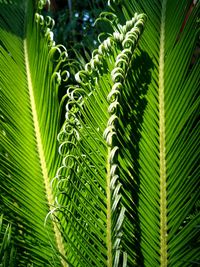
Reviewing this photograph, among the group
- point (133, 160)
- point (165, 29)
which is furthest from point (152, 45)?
point (133, 160)

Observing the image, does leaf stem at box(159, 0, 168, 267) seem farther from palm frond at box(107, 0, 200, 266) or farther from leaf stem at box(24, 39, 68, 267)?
leaf stem at box(24, 39, 68, 267)

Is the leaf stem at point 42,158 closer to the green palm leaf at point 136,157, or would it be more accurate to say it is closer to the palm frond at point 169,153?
the green palm leaf at point 136,157

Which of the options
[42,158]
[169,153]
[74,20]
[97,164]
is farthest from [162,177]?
[74,20]

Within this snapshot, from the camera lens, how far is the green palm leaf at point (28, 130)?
4.03 feet

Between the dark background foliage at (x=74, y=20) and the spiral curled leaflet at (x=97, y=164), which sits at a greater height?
the dark background foliage at (x=74, y=20)

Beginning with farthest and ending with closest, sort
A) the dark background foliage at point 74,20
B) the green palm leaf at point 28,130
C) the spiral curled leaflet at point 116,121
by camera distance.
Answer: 1. the dark background foliage at point 74,20
2. the green palm leaf at point 28,130
3. the spiral curled leaflet at point 116,121

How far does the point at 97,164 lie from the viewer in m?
1.20

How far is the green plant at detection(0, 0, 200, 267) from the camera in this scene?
1.14 m

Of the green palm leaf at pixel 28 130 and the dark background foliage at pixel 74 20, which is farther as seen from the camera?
the dark background foliage at pixel 74 20

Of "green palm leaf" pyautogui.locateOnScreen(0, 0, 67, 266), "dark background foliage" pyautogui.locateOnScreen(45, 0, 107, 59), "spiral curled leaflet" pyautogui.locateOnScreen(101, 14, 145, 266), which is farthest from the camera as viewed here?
"dark background foliage" pyautogui.locateOnScreen(45, 0, 107, 59)

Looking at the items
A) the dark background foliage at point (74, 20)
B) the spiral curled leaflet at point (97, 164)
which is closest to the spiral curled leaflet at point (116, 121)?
the spiral curled leaflet at point (97, 164)

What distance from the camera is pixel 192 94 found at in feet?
4.01

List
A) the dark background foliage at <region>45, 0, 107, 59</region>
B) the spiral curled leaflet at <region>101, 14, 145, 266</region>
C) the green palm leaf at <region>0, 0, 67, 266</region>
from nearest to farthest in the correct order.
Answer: the spiral curled leaflet at <region>101, 14, 145, 266</region> < the green palm leaf at <region>0, 0, 67, 266</region> < the dark background foliage at <region>45, 0, 107, 59</region>

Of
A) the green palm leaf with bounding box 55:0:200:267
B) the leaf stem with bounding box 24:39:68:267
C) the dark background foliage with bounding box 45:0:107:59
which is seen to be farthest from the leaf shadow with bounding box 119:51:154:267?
the dark background foliage with bounding box 45:0:107:59
